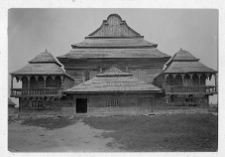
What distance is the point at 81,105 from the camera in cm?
2073

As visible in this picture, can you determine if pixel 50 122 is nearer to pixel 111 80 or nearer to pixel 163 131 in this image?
pixel 111 80

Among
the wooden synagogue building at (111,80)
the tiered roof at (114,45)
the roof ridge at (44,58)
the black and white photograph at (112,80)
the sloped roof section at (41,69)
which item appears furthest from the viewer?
the tiered roof at (114,45)

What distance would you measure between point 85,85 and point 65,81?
6.33ft

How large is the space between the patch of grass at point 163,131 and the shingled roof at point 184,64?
356cm

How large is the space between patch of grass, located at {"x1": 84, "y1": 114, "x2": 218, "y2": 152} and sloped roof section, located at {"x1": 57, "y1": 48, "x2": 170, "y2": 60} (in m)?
5.67

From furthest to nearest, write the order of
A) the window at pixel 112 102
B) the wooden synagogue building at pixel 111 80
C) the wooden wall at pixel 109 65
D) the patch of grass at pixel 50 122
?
the wooden wall at pixel 109 65
the window at pixel 112 102
the wooden synagogue building at pixel 111 80
the patch of grass at pixel 50 122

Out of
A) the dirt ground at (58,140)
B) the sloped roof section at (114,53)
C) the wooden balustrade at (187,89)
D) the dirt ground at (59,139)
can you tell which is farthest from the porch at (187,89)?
the dirt ground at (58,140)

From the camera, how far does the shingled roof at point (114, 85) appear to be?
19281mm

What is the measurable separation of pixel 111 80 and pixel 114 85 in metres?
0.60

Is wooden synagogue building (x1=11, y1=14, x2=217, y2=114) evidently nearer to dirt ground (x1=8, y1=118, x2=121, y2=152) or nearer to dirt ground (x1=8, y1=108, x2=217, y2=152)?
dirt ground (x1=8, y1=108, x2=217, y2=152)

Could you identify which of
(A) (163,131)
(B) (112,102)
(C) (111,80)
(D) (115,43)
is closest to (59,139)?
(B) (112,102)

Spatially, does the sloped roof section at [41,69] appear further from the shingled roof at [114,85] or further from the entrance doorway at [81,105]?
the entrance doorway at [81,105]
